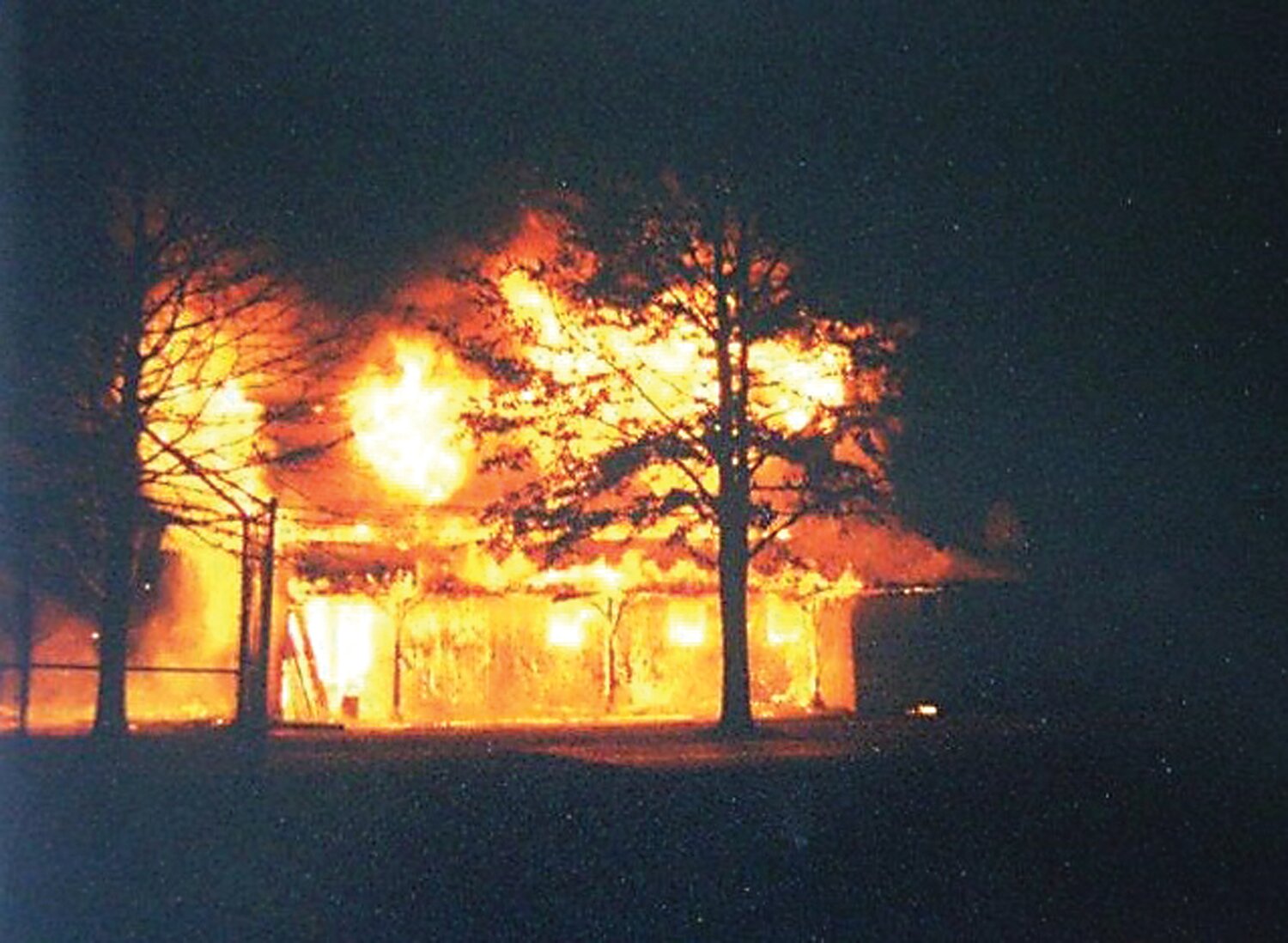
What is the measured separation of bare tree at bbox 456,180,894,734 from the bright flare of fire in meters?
7.83

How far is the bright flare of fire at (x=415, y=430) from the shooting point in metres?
31.9

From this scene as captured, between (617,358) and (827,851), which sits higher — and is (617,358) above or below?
above

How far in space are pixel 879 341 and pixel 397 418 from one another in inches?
553

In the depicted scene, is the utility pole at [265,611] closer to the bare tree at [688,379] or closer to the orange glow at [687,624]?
the bare tree at [688,379]

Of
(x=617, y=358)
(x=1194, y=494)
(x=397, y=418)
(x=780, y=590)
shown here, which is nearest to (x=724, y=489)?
(x=617, y=358)

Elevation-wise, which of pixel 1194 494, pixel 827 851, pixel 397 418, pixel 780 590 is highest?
pixel 397 418

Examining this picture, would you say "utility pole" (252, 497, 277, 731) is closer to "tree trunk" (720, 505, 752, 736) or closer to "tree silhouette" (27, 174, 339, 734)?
"tree silhouette" (27, 174, 339, 734)

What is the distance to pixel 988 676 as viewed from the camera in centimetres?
2944

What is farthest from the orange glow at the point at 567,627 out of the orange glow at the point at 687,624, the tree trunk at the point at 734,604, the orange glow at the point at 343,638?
the tree trunk at the point at 734,604

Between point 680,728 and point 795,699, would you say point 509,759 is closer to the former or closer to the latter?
point 680,728

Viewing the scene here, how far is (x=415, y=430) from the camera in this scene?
32.6 m

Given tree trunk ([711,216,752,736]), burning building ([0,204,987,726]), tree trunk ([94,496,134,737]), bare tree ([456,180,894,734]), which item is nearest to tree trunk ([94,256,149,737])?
tree trunk ([94,496,134,737])

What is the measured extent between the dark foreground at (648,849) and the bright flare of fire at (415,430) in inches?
698

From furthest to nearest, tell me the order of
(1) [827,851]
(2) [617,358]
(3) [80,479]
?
(2) [617,358], (3) [80,479], (1) [827,851]
